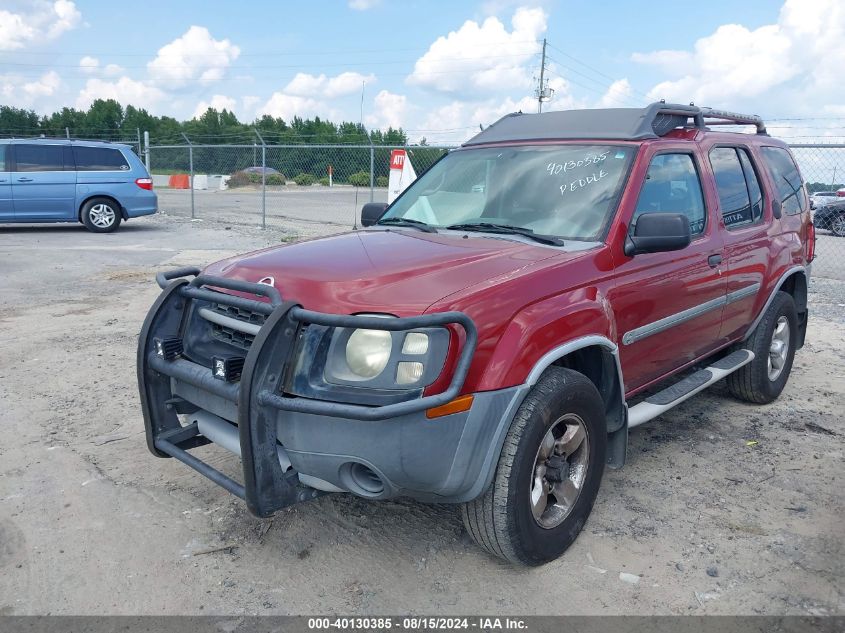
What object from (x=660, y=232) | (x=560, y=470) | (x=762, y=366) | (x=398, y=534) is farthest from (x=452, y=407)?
(x=762, y=366)

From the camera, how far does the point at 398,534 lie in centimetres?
349

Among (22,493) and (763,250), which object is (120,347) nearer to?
(22,493)

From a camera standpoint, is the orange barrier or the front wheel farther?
the orange barrier

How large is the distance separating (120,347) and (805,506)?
550 centimetres

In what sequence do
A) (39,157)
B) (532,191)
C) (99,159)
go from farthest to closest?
(99,159) < (39,157) < (532,191)

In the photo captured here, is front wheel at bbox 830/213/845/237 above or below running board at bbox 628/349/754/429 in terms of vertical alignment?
above

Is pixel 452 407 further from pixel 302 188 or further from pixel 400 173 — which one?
pixel 302 188

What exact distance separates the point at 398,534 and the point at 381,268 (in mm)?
1312

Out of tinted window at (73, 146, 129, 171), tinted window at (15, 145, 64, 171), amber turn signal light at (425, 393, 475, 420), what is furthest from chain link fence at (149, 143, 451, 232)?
amber turn signal light at (425, 393, 475, 420)

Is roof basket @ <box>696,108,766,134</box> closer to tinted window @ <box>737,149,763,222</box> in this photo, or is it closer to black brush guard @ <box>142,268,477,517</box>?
tinted window @ <box>737,149,763,222</box>

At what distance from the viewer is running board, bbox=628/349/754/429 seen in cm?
381

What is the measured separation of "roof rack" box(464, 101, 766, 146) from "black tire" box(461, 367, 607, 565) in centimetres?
165

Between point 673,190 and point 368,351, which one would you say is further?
point 673,190

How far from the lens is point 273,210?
23797 mm
